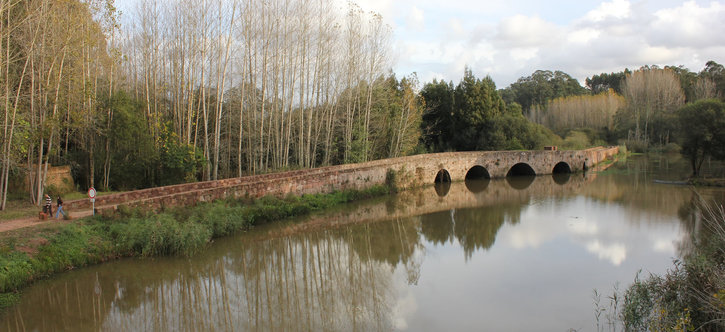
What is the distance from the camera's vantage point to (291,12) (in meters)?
21.0

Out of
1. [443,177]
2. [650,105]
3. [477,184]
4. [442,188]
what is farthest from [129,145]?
[650,105]

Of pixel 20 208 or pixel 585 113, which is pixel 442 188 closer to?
pixel 20 208

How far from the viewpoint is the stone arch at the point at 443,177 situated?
29386 mm

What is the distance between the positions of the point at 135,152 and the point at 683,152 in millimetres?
25928

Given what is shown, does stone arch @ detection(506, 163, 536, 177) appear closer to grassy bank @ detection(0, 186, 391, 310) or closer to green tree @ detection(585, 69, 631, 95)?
grassy bank @ detection(0, 186, 391, 310)

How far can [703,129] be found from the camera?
23281 mm

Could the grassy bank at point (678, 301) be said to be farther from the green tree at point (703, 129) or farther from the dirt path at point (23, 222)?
the green tree at point (703, 129)

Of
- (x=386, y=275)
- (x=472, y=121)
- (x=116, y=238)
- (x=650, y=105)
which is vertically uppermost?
(x=650, y=105)

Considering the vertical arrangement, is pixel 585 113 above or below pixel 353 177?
above

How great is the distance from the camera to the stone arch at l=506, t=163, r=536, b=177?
32441 mm

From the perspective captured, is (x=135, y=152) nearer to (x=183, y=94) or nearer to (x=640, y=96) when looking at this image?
(x=183, y=94)

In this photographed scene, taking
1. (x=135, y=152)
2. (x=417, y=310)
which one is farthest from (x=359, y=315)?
(x=135, y=152)

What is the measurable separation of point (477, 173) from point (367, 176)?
12.0 meters

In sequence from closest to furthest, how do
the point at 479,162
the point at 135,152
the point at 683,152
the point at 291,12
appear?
the point at 135,152 < the point at 291,12 < the point at 683,152 < the point at 479,162
